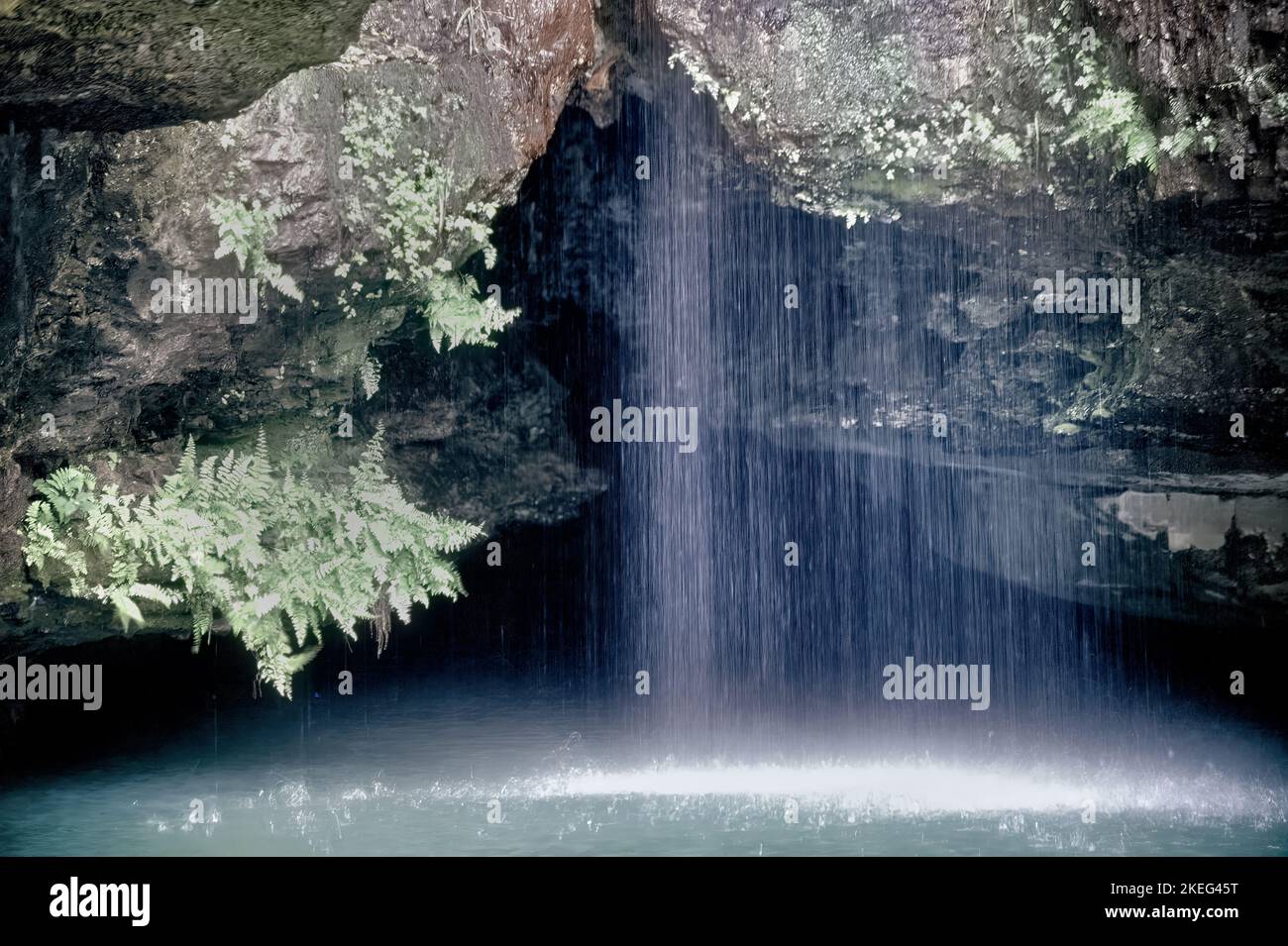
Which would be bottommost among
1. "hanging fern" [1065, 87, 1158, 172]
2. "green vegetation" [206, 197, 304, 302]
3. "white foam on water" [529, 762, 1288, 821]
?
"white foam on water" [529, 762, 1288, 821]

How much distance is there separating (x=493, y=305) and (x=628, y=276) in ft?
8.35

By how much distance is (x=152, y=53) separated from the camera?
590cm

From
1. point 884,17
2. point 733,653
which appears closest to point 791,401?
point 733,653

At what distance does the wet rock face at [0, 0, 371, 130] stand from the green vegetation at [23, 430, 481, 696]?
268 centimetres

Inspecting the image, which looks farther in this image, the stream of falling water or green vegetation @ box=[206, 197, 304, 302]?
the stream of falling water

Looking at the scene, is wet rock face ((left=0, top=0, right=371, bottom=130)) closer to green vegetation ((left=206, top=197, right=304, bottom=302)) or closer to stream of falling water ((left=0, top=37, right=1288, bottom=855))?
green vegetation ((left=206, top=197, right=304, bottom=302))

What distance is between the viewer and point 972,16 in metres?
8.61

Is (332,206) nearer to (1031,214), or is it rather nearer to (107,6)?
(107,6)

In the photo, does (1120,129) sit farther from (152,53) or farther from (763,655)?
(763,655)

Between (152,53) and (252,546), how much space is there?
158 inches

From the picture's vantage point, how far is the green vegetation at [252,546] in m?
8.27

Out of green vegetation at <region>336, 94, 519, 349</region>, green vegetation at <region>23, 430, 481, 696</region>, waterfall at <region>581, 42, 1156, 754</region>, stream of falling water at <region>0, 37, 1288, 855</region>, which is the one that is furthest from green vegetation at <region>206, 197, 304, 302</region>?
waterfall at <region>581, 42, 1156, 754</region>

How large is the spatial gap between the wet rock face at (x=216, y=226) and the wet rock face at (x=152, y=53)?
39mm

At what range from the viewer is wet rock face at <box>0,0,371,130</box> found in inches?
211
